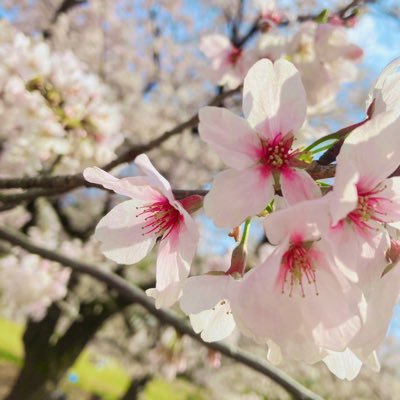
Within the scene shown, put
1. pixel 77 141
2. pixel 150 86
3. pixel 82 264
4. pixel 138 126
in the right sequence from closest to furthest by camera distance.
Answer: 1. pixel 82 264
2. pixel 77 141
3. pixel 138 126
4. pixel 150 86

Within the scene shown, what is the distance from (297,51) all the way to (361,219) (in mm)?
1355

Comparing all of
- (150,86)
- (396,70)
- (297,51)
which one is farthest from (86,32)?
(396,70)

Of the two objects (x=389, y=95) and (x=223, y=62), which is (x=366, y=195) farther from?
(x=223, y=62)

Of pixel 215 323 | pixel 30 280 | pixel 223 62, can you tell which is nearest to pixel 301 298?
pixel 215 323

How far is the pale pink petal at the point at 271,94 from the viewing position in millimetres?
700

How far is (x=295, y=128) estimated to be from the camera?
2.40 ft

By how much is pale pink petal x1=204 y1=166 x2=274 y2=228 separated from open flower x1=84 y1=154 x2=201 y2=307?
1.8 inches

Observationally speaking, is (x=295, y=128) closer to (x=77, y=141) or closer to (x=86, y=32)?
(x=77, y=141)

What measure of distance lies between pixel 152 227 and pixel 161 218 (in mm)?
30

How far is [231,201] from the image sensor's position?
2.15 feet

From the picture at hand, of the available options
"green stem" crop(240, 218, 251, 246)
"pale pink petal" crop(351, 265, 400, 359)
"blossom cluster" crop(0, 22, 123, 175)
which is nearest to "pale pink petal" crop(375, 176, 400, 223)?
"pale pink petal" crop(351, 265, 400, 359)

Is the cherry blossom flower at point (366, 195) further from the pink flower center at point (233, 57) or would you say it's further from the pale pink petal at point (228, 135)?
the pink flower center at point (233, 57)

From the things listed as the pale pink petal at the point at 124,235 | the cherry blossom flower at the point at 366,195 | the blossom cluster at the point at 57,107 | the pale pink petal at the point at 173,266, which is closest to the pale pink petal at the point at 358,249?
the cherry blossom flower at the point at 366,195

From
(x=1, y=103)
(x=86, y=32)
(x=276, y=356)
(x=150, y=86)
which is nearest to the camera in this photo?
(x=276, y=356)
